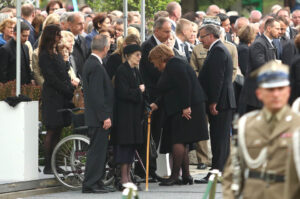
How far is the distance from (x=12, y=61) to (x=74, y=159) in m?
2.32

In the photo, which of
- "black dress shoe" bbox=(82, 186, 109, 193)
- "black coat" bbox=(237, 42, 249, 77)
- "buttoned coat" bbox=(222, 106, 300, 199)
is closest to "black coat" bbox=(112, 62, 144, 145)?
"black dress shoe" bbox=(82, 186, 109, 193)

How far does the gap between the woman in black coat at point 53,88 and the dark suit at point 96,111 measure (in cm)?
91

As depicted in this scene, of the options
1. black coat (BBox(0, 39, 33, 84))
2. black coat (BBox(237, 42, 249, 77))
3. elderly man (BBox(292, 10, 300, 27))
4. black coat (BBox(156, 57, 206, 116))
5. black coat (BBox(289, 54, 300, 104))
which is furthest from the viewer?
elderly man (BBox(292, 10, 300, 27))

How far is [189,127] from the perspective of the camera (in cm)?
1396

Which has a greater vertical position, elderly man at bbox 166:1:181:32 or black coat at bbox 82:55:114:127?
elderly man at bbox 166:1:181:32

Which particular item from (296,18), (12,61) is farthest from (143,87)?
(296,18)

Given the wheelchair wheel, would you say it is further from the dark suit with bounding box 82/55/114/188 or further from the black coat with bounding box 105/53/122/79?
the black coat with bounding box 105/53/122/79

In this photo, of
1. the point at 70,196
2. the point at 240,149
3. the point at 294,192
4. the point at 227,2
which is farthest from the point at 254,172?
the point at 227,2

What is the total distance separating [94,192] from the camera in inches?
518

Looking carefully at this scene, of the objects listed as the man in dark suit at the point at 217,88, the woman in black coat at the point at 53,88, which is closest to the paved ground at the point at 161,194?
the man in dark suit at the point at 217,88

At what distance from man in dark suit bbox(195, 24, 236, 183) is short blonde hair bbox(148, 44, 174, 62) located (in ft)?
2.51

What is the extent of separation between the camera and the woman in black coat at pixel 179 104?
13780mm

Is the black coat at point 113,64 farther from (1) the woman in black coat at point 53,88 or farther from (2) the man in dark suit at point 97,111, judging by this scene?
(2) the man in dark suit at point 97,111

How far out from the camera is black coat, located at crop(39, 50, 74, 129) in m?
13.9
